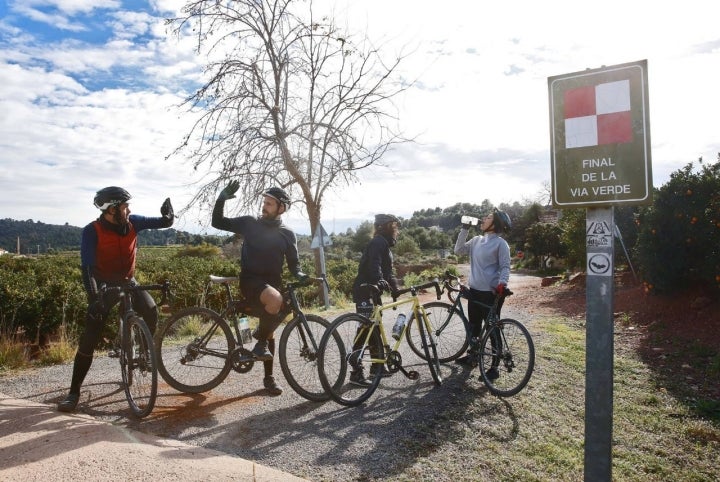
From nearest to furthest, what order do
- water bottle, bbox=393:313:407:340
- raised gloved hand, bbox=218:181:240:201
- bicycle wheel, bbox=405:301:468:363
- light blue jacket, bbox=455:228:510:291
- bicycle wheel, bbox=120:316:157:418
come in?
bicycle wheel, bbox=120:316:157:418 < raised gloved hand, bbox=218:181:240:201 < water bottle, bbox=393:313:407:340 < light blue jacket, bbox=455:228:510:291 < bicycle wheel, bbox=405:301:468:363

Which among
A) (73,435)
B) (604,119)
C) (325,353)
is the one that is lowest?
(73,435)

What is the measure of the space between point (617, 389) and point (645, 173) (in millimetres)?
3983

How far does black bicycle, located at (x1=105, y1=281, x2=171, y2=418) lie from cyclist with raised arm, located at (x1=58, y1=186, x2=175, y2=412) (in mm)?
124

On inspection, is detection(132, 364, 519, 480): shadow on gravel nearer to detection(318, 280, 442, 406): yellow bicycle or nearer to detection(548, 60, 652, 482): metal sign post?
detection(318, 280, 442, 406): yellow bicycle

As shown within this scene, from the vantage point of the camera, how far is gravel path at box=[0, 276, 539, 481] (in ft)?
11.1

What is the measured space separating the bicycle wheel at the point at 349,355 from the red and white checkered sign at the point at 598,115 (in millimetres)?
2634

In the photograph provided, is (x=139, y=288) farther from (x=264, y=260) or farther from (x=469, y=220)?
(x=469, y=220)

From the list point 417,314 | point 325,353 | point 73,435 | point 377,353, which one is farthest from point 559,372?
point 73,435

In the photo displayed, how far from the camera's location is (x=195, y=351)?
4691 millimetres

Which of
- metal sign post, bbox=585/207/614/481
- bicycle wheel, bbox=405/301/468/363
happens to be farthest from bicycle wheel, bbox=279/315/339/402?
metal sign post, bbox=585/207/614/481

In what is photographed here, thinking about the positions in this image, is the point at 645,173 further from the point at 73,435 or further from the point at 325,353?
the point at 73,435

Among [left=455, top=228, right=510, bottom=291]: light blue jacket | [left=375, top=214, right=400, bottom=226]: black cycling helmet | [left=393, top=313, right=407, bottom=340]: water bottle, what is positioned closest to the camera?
[left=393, top=313, right=407, bottom=340]: water bottle

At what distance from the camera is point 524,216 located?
142 feet

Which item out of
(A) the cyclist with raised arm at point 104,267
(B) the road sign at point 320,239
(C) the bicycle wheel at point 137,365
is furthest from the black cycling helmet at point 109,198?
(B) the road sign at point 320,239
